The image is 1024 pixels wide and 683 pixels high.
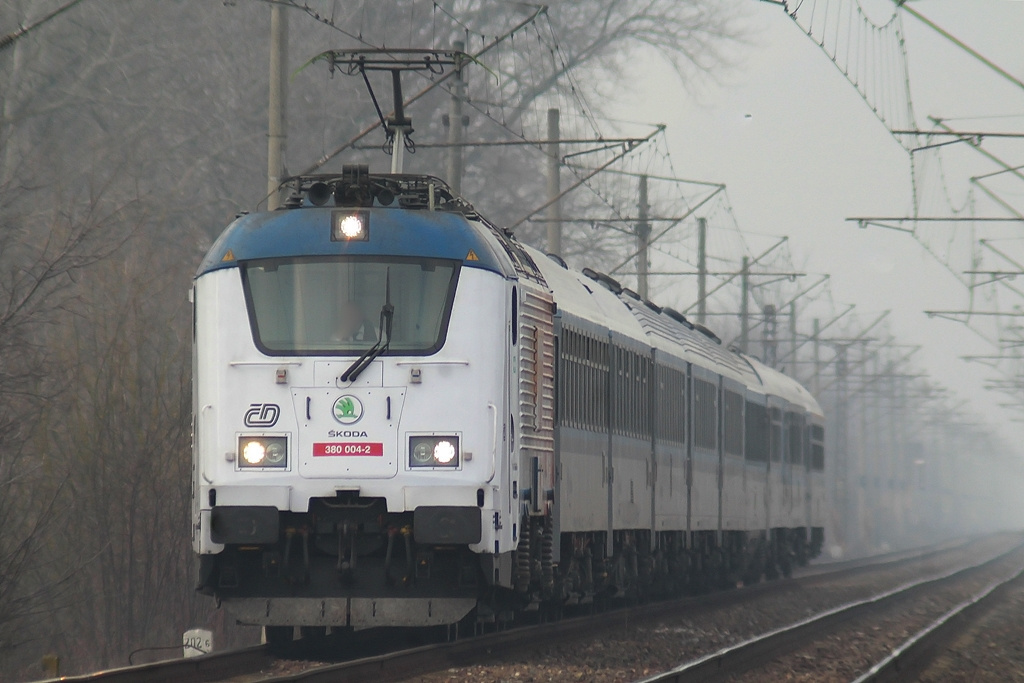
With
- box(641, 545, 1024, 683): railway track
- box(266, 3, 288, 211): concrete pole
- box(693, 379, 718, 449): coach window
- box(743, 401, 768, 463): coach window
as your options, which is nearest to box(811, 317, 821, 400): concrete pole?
box(743, 401, 768, 463): coach window

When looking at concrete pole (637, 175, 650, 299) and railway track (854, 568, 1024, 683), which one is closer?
railway track (854, 568, 1024, 683)

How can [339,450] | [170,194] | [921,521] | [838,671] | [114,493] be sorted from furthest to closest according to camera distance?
[921,521] < [170,194] < [114,493] < [838,671] < [339,450]

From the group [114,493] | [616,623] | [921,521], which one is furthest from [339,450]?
[921,521]

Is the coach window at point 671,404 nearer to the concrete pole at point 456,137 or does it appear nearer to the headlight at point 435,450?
the concrete pole at point 456,137

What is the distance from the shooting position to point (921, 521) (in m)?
99.9

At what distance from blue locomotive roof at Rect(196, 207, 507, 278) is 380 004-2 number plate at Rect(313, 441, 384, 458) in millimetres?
1342

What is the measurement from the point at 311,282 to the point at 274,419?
3.25ft

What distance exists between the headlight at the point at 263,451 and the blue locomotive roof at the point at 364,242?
50.3 inches

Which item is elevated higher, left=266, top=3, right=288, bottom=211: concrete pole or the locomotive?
left=266, top=3, right=288, bottom=211: concrete pole

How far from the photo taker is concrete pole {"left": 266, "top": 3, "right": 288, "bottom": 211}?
16.0 meters

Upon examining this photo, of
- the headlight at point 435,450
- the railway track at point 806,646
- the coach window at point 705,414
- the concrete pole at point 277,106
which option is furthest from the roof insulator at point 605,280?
the headlight at point 435,450

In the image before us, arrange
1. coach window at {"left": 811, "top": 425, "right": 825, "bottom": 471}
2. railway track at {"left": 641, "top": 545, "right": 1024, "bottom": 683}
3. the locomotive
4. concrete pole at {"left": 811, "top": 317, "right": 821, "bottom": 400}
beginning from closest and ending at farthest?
the locomotive, railway track at {"left": 641, "top": 545, "right": 1024, "bottom": 683}, coach window at {"left": 811, "top": 425, "right": 825, "bottom": 471}, concrete pole at {"left": 811, "top": 317, "right": 821, "bottom": 400}

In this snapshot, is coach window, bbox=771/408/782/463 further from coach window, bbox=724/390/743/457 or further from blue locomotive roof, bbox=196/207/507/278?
blue locomotive roof, bbox=196/207/507/278

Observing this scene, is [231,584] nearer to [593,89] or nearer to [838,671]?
[838,671]
